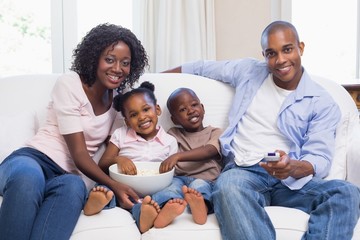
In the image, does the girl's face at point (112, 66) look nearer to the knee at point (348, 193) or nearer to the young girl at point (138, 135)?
the young girl at point (138, 135)

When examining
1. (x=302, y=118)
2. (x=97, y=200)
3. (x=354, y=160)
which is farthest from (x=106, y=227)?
(x=354, y=160)

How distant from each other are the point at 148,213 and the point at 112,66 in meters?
0.63

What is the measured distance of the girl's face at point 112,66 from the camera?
1.87m

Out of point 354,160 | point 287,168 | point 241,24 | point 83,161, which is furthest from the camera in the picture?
point 241,24

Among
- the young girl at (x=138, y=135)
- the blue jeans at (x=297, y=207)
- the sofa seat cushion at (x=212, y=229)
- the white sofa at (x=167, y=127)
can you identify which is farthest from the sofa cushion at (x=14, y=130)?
the blue jeans at (x=297, y=207)

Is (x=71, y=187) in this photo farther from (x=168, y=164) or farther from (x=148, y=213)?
(x=168, y=164)

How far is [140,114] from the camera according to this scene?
1908mm

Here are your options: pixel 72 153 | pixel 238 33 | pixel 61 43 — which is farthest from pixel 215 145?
pixel 61 43

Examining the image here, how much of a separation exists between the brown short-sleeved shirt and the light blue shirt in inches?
2.7

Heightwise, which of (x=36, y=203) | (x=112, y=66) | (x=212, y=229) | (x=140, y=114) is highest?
(x=112, y=66)

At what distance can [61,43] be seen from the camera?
2988mm

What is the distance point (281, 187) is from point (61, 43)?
180 cm

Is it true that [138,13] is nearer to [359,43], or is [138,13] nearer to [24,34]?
[24,34]

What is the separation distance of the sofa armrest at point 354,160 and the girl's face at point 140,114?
799 mm
